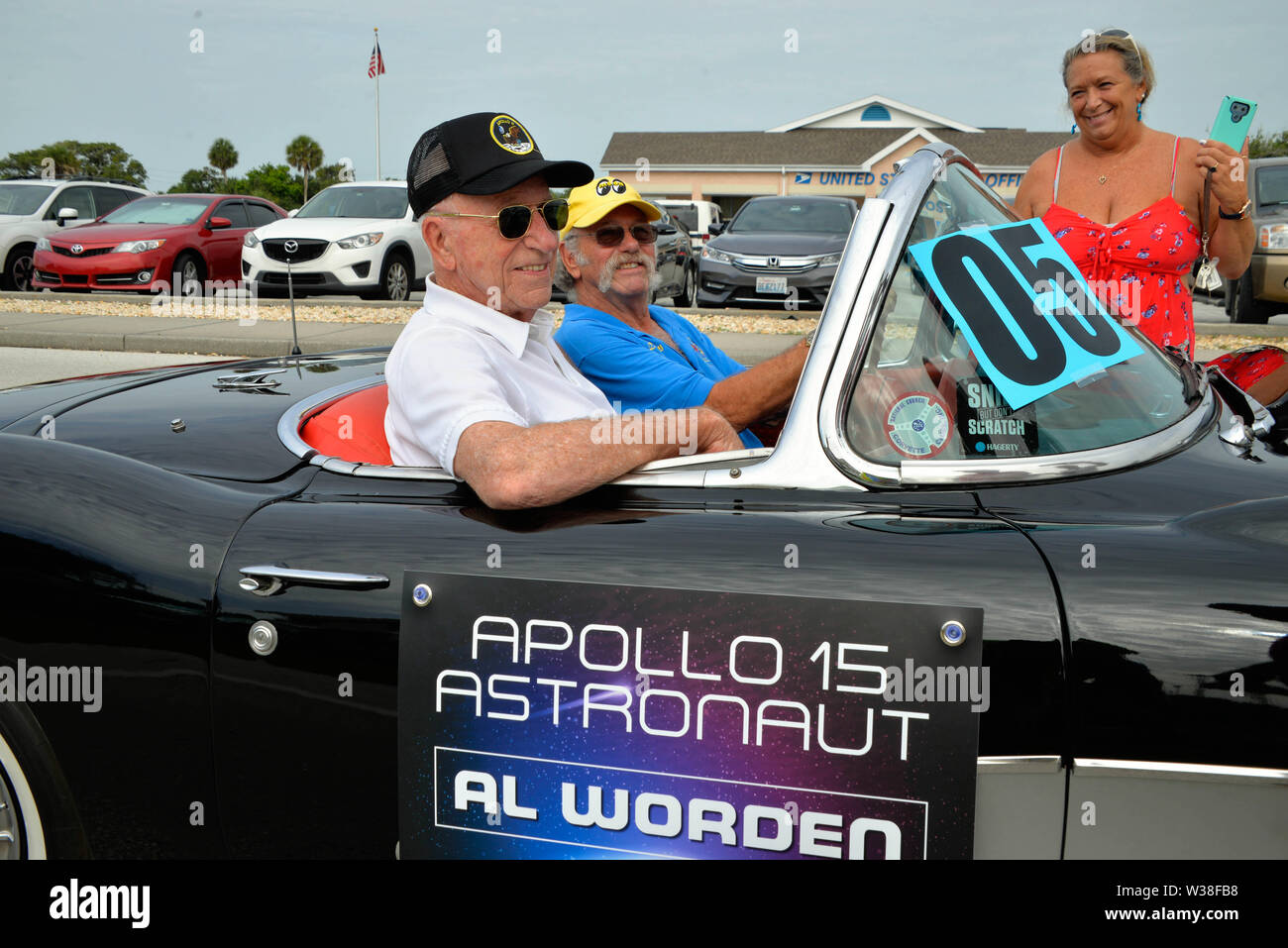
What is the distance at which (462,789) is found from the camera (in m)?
1.60

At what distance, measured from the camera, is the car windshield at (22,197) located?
610 inches

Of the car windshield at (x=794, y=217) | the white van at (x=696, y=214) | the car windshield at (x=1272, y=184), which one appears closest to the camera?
the car windshield at (x=1272, y=184)

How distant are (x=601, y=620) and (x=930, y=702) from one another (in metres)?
0.45

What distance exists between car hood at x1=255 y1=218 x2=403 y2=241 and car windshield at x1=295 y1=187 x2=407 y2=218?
0.20 m

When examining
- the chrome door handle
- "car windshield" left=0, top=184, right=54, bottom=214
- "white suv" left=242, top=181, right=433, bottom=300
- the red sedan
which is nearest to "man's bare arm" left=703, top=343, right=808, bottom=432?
the chrome door handle

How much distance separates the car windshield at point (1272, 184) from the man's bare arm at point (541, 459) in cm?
1086

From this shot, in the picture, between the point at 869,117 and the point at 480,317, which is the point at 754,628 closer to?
the point at 480,317

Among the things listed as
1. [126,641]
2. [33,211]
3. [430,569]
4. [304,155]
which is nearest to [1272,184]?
[430,569]

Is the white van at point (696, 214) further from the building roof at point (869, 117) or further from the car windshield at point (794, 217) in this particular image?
the building roof at point (869, 117)

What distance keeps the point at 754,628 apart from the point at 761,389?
991 millimetres

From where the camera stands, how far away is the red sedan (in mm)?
13172

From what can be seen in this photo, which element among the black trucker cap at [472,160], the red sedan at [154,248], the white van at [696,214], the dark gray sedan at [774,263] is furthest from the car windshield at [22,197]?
the black trucker cap at [472,160]

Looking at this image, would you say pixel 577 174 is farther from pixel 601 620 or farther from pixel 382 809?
pixel 382 809
